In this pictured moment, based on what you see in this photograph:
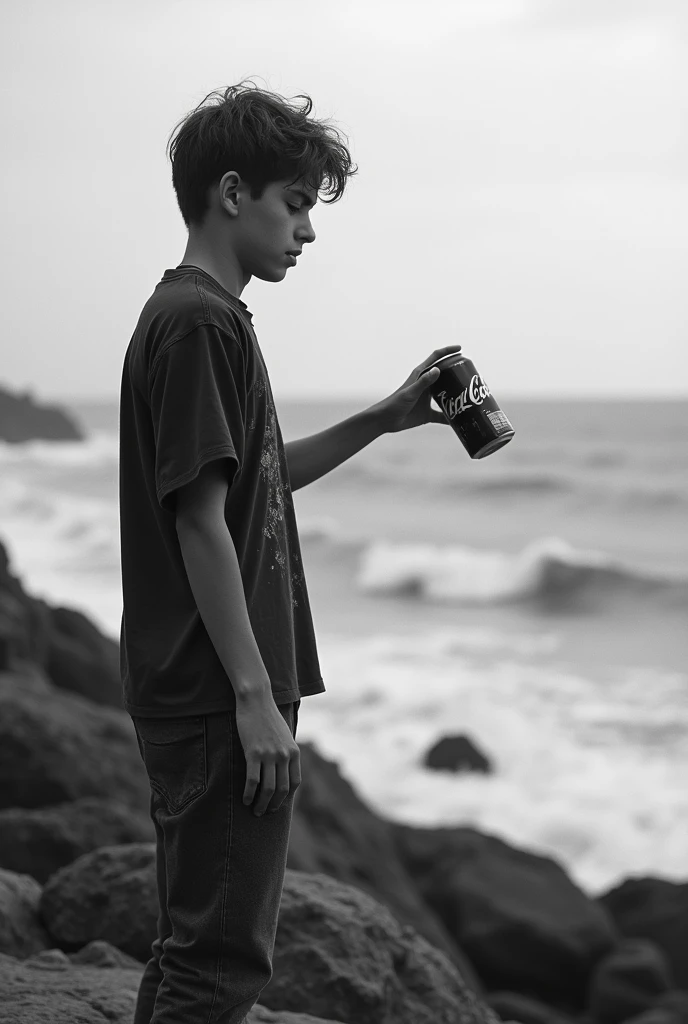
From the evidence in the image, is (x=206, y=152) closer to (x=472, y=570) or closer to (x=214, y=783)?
(x=214, y=783)

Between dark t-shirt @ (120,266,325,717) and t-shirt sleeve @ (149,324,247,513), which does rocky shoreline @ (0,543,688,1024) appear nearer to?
dark t-shirt @ (120,266,325,717)

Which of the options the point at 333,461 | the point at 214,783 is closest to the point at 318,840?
the point at 333,461

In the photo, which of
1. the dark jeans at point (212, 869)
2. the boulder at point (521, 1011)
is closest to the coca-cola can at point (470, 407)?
the dark jeans at point (212, 869)

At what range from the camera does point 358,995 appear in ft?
9.03

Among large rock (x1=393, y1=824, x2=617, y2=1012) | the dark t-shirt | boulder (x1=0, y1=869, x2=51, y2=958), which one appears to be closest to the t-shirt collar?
the dark t-shirt

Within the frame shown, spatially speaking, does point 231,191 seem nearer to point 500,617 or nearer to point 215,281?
point 215,281

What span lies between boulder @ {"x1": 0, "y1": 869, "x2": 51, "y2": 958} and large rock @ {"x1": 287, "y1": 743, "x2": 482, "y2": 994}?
6.56ft

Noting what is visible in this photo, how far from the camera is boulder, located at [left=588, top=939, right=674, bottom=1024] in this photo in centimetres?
560

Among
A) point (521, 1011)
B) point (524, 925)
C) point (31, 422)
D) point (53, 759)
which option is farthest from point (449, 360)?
point (31, 422)

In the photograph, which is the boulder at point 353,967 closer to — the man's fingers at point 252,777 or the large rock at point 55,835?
the large rock at point 55,835

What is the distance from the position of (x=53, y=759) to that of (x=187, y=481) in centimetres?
306

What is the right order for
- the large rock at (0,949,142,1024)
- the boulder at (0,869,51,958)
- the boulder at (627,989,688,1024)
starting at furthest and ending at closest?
1. the boulder at (627,989,688,1024)
2. the boulder at (0,869,51,958)
3. the large rock at (0,949,142,1024)

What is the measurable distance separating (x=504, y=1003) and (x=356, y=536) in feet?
52.6

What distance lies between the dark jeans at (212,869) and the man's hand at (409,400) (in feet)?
2.31
